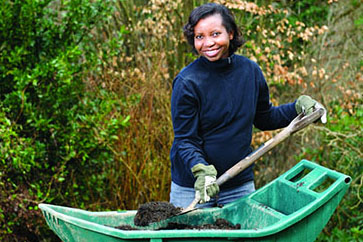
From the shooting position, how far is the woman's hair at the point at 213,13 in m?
2.78

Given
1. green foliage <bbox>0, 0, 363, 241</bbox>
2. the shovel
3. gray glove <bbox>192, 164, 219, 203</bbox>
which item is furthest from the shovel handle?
green foliage <bbox>0, 0, 363, 241</bbox>

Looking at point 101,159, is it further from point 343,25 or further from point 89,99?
point 343,25

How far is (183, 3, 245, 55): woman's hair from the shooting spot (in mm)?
2783

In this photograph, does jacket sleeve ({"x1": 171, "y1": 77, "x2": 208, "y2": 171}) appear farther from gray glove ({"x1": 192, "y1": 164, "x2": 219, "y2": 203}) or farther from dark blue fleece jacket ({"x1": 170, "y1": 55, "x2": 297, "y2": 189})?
gray glove ({"x1": 192, "y1": 164, "x2": 219, "y2": 203})

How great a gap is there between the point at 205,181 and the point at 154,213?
0.31m

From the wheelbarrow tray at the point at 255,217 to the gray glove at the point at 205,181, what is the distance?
0.23 m

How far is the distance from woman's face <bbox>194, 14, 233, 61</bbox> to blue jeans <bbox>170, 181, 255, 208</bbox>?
70 centimetres

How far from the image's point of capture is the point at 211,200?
2.86 m

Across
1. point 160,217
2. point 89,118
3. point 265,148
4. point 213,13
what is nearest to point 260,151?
point 265,148

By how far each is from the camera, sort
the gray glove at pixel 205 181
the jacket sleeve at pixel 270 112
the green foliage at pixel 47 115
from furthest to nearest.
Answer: the green foliage at pixel 47 115 < the jacket sleeve at pixel 270 112 < the gray glove at pixel 205 181

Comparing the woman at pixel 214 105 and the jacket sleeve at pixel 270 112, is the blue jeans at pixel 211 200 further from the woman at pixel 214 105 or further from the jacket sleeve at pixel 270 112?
the jacket sleeve at pixel 270 112

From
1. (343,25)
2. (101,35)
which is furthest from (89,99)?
(343,25)

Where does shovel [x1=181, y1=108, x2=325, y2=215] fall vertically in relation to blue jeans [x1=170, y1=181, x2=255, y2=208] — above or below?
above

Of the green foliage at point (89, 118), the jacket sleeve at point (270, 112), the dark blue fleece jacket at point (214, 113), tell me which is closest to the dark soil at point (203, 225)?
the dark blue fleece jacket at point (214, 113)
